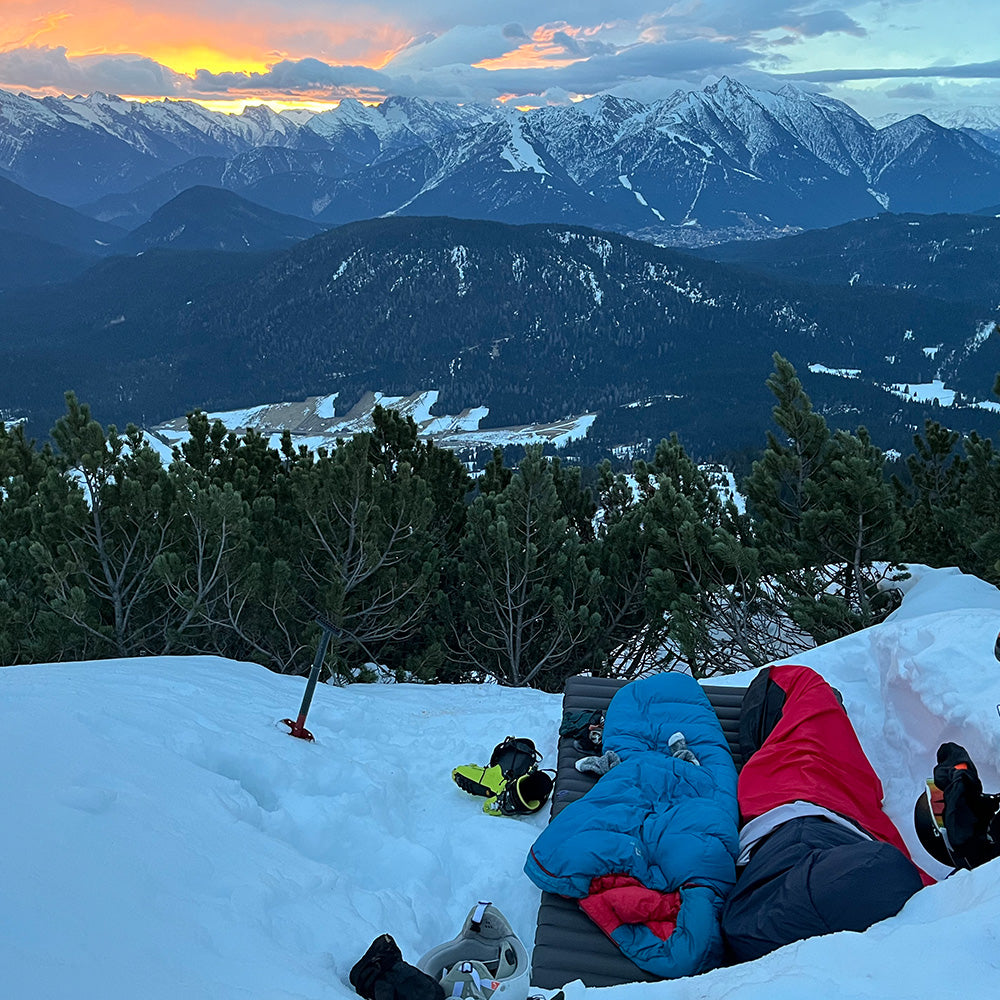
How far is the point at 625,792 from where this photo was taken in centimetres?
438

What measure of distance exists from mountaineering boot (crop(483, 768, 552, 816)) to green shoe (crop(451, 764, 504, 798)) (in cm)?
7

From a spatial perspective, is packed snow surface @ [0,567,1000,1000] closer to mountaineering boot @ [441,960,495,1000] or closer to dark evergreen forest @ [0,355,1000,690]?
mountaineering boot @ [441,960,495,1000]

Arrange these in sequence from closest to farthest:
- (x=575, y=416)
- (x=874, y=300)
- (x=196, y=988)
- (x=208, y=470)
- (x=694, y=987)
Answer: (x=196, y=988), (x=694, y=987), (x=208, y=470), (x=575, y=416), (x=874, y=300)

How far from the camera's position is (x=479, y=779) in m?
5.25

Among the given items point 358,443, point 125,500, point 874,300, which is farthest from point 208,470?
point 874,300

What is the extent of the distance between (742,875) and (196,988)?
259 centimetres

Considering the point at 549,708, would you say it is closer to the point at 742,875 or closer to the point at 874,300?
the point at 742,875

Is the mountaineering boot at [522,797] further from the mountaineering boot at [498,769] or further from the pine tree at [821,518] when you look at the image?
the pine tree at [821,518]

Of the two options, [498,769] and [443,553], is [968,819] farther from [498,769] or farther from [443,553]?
[443,553]

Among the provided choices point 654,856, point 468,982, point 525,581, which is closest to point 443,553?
point 525,581

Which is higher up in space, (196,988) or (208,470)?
(196,988)

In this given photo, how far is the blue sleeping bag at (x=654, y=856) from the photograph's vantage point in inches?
140

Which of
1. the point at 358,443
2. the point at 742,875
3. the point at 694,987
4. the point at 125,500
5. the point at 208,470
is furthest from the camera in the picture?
the point at 208,470

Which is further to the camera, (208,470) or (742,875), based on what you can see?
(208,470)
